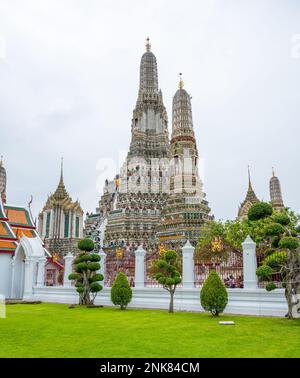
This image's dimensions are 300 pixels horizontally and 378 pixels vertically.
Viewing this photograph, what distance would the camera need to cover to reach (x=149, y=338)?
859 centimetres

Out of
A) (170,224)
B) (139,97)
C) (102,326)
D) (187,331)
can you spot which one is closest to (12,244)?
(102,326)

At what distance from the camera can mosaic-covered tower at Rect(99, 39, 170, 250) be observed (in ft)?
180

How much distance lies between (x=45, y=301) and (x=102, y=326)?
452 inches

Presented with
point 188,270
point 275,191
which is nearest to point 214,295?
point 188,270

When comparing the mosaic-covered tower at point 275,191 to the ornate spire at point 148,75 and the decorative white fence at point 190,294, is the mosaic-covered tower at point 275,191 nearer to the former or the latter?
the ornate spire at point 148,75

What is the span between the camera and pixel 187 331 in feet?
31.7

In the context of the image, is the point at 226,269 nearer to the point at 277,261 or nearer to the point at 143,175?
the point at 277,261

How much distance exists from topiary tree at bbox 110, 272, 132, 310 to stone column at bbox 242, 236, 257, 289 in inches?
198

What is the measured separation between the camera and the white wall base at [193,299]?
13.3 meters

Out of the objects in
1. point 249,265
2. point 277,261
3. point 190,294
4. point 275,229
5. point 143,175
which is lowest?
point 190,294

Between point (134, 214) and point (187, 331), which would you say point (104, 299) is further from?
point (134, 214)

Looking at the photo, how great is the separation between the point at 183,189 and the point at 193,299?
110 feet

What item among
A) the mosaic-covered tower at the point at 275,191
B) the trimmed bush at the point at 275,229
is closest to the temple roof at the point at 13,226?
the trimmed bush at the point at 275,229

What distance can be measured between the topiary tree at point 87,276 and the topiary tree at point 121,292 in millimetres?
1897
